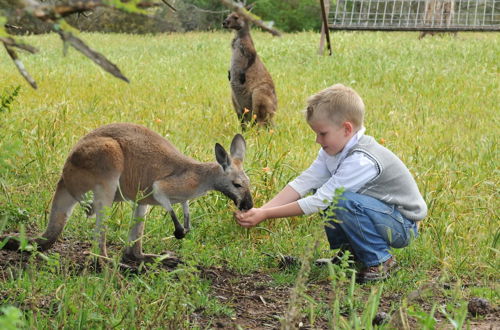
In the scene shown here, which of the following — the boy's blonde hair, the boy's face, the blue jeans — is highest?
the boy's blonde hair

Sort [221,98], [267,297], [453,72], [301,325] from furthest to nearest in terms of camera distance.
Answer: [453,72], [221,98], [267,297], [301,325]

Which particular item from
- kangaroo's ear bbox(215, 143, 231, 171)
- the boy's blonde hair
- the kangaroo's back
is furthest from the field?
the boy's blonde hair

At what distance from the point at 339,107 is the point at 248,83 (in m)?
4.96

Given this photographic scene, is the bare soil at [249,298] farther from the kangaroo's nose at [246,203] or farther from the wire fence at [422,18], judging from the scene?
the wire fence at [422,18]

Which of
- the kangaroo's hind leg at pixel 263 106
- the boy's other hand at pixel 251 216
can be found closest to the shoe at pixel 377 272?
the boy's other hand at pixel 251 216

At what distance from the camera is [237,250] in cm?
497

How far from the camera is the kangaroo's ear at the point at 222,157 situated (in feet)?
14.7

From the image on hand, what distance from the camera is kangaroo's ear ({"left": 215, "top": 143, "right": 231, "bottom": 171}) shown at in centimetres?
448

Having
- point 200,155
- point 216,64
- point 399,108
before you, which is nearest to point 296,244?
point 200,155

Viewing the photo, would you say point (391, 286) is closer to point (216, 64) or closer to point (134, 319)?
point (134, 319)

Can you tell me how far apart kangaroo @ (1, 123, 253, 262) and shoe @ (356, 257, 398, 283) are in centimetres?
82

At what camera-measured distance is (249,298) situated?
4301mm

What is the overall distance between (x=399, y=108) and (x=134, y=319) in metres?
7.31

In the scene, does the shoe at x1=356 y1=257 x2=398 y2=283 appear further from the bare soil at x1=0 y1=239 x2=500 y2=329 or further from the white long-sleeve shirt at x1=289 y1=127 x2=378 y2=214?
the white long-sleeve shirt at x1=289 y1=127 x2=378 y2=214
